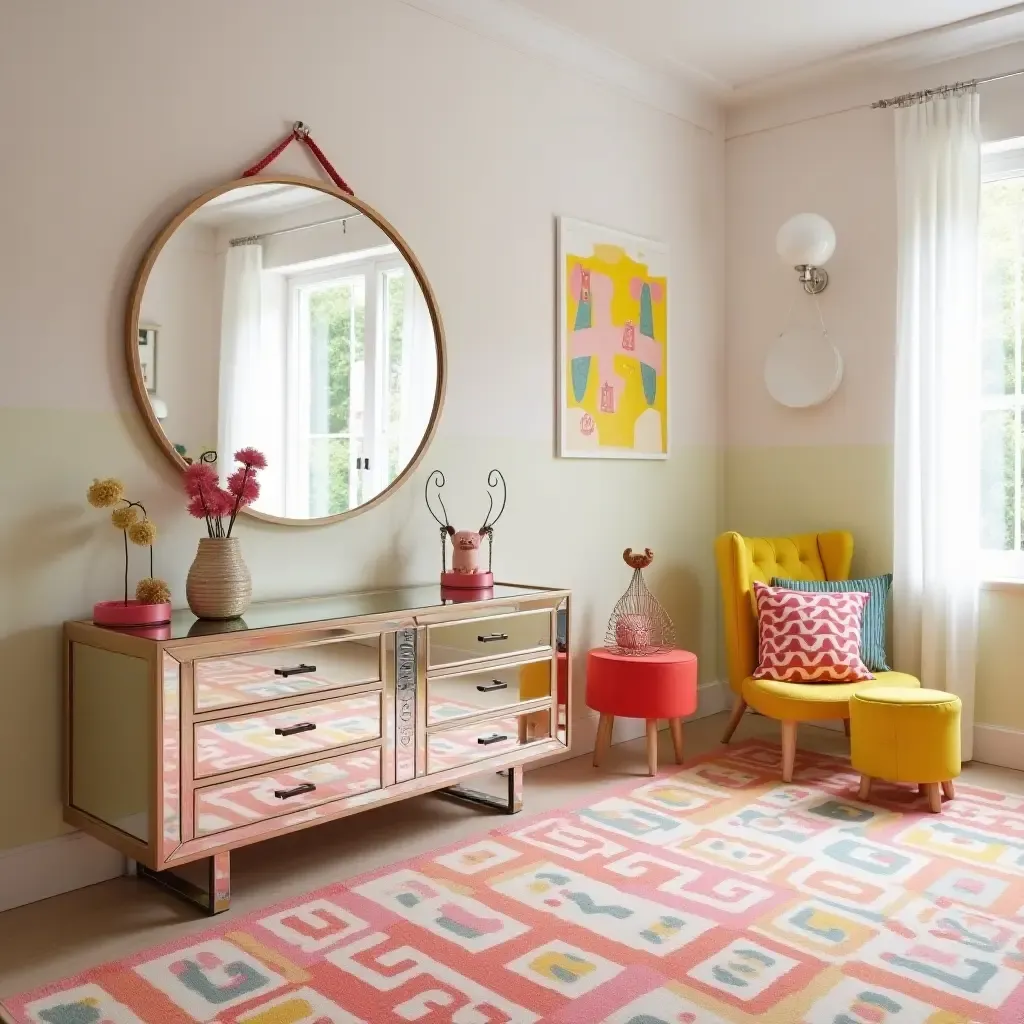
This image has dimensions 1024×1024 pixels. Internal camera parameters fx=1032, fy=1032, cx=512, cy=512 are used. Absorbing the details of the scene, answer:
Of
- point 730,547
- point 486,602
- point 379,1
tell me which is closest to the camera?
point 486,602

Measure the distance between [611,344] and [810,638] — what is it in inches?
53.5

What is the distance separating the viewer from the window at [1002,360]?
3.89 metres

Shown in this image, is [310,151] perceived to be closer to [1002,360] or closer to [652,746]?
[652,746]

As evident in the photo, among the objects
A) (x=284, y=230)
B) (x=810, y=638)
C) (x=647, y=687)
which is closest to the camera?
(x=284, y=230)

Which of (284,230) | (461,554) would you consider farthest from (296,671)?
(284,230)

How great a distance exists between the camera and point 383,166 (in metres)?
3.26

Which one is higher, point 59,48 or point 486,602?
point 59,48

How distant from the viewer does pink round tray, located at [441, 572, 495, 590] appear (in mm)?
3244

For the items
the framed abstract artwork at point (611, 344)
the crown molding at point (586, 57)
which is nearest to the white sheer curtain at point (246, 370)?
the crown molding at point (586, 57)

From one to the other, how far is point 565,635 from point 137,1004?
5.48ft

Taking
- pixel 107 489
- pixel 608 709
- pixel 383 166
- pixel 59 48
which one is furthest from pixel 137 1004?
pixel 383 166

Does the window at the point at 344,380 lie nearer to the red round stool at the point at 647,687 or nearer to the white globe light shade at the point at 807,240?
Answer: the red round stool at the point at 647,687

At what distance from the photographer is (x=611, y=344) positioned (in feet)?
13.4

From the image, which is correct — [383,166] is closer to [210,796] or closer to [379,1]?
[379,1]
